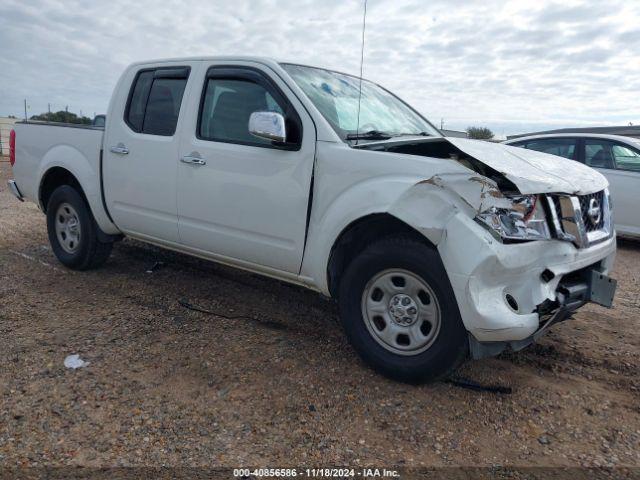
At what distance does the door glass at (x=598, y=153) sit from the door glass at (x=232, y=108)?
577 cm

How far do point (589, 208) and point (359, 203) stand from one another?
1.44m

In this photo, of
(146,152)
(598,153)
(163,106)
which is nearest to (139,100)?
(163,106)

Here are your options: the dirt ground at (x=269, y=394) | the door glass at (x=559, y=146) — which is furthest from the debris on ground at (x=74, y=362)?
the door glass at (x=559, y=146)

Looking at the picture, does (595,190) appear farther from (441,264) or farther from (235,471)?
(235,471)

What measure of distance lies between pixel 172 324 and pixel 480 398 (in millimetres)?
2343

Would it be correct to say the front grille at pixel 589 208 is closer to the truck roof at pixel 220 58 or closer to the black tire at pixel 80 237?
the truck roof at pixel 220 58

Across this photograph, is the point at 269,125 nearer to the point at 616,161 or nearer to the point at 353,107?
the point at 353,107

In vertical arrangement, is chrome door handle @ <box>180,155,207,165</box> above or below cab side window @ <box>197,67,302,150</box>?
below

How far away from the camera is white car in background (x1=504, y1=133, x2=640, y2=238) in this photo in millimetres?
7422

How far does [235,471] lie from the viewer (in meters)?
2.45

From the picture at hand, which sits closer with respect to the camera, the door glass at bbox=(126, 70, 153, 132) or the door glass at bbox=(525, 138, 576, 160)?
the door glass at bbox=(126, 70, 153, 132)

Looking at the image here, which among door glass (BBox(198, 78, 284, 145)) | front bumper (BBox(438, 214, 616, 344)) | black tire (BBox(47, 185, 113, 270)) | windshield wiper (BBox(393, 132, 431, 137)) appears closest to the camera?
front bumper (BBox(438, 214, 616, 344))

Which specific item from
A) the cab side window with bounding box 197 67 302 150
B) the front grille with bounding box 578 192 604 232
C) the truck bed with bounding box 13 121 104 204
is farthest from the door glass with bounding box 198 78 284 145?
the front grille with bounding box 578 192 604 232

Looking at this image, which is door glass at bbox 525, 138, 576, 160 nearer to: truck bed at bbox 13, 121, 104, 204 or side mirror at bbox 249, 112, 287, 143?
side mirror at bbox 249, 112, 287, 143
